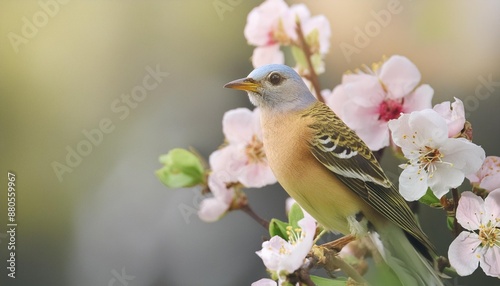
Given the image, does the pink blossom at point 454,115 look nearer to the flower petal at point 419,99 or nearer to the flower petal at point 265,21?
the flower petal at point 419,99

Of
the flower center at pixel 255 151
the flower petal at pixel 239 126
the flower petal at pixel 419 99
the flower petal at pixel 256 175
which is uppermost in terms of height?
the flower petal at pixel 419 99

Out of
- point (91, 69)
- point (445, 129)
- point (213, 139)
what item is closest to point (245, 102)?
point (213, 139)

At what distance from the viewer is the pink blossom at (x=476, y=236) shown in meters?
0.60

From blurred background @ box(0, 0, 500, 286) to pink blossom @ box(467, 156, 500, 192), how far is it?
3.86ft

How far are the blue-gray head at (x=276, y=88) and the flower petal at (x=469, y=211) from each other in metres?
0.23

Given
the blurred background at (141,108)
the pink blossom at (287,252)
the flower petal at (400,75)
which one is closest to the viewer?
the pink blossom at (287,252)

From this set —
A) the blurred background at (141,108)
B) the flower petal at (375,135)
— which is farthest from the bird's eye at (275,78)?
the blurred background at (141,108)

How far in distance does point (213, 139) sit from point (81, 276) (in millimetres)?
612

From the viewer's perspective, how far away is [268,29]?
0.94 metres

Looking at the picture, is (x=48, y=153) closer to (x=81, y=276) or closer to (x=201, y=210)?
(x=81, y=276)

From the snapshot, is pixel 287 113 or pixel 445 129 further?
pixel 287 113

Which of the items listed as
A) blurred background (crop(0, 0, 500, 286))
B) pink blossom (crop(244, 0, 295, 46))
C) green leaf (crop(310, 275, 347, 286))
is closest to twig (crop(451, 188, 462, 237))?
green leaf (crop(310, 275, 347, 286))

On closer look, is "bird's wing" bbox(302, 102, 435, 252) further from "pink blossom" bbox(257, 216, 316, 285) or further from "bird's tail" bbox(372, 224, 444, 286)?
"pink blossom" bbox(257, 216, 316, 285)

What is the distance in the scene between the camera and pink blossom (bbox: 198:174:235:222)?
2.71ft
